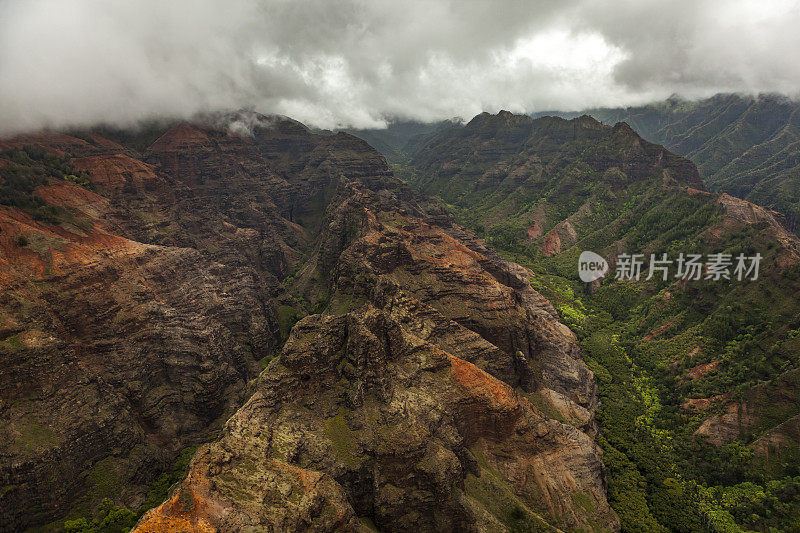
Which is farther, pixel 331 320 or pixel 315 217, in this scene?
pixel 315 217

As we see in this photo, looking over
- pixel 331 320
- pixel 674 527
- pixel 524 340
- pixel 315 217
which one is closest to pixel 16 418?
pixel 331 320

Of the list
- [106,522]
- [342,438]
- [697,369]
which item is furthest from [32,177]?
[697,369]

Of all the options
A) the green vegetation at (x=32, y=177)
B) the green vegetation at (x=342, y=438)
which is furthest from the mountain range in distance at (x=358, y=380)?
the green vegetation at (x=32, y=177)

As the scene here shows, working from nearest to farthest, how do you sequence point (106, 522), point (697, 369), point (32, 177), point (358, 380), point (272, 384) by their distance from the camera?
point (272, 384) < point (106, 522) < point (358, 380) < point (32, 177) < point (697, 369)

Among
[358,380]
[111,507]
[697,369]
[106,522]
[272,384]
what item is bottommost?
[106,522]

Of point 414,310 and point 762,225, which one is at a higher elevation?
point 762,225

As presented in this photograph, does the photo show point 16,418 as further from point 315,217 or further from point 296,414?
point 315,217

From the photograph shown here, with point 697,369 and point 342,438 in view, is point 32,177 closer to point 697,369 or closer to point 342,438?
point 342,438

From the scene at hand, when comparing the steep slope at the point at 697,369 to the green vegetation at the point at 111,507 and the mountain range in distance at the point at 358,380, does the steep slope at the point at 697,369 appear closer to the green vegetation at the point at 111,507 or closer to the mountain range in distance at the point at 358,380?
the mountain range in distance at the point at 358,380

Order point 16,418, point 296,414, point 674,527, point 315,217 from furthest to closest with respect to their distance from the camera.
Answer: point 315,217 < point 674,527 < point 16,418 < point 296,414

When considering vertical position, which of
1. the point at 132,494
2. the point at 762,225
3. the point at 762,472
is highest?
the point at 762,225
